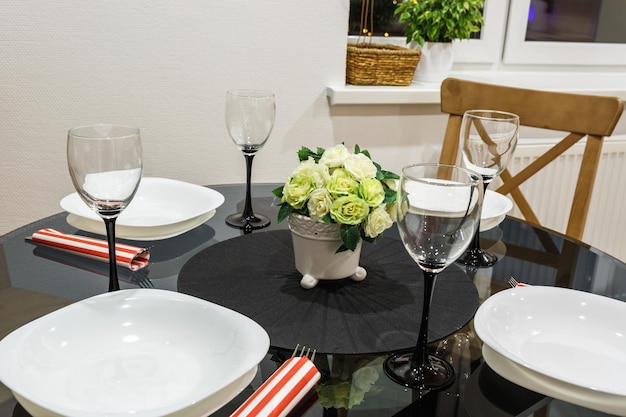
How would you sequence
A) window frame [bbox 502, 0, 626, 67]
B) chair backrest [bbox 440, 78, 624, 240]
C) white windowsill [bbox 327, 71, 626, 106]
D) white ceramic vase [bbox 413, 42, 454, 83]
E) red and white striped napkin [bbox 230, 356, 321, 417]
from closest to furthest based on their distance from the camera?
red and white striped napkin [bbox 230, 356, 321, 417] < chair backrest [bbox 440, 78, 624, 240] < white windowsill [bbox 327, 71, 626, 106] < white ceramic vase [bbox 413, 42, 454, 83] < window frame [bbox 502, 0, 626, 67]

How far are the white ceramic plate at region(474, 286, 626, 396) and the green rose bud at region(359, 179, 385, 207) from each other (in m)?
0.21

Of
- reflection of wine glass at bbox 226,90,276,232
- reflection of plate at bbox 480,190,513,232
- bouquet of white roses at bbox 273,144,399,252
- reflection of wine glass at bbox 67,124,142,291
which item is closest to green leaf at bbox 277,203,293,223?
bouquet of white roses at bbox 273,144,399,252

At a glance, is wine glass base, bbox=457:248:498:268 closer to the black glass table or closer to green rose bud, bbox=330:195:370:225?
the black glass table

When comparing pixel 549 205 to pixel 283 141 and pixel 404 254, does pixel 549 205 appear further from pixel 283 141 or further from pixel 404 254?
pixel 404 254

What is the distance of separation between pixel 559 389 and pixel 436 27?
5.31 ft

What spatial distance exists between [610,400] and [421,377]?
0.69ft

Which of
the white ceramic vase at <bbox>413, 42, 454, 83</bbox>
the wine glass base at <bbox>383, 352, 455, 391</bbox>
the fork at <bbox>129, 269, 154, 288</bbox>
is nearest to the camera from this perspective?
the wine glass base at <bbox>383, 352, 455, 391</bbox>

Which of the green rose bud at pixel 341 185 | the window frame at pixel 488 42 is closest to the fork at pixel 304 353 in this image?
the green rose bud at pixel 341 185

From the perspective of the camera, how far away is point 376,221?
2.90ft

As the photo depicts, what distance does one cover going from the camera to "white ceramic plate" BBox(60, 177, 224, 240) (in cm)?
114

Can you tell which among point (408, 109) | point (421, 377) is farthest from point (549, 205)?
point (421, 377)

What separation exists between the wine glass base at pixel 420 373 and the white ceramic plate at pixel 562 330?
7 cm

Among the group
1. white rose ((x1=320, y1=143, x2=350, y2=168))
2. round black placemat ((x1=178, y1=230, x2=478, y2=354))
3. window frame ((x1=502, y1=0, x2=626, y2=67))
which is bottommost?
round black placemat ((x1=178, y1=230, x2=478, y2=354))

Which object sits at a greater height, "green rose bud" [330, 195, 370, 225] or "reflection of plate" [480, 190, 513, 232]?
"green rose bud" [330, 195, 370, 225]
